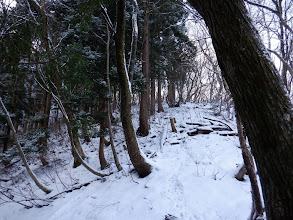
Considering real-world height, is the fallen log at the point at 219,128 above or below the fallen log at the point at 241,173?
above

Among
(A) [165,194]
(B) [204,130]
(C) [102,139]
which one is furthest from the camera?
(B) [204,130]

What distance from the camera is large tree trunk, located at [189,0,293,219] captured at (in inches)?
40.9

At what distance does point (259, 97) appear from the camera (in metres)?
1.10

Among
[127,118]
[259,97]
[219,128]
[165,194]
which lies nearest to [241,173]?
[165,194]

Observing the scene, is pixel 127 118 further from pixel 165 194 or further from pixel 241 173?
pixel 241 173

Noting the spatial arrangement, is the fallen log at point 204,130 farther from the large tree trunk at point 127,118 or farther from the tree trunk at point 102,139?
the tree trunk at point 102,139

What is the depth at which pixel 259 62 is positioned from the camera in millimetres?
1135

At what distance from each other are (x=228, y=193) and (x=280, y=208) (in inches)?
110

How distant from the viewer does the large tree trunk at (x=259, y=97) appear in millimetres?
1038

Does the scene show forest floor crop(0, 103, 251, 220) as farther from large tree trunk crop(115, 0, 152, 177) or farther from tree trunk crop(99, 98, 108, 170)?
tree trunk crop(99, 98, 108, 170)

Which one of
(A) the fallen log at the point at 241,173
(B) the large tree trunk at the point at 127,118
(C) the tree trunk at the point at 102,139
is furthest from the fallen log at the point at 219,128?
(C) the tree trunk at the point at 102,139

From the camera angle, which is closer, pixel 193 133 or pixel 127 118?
pixel 127 118

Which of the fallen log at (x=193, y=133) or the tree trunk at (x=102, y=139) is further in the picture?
the fallen log at (x=193, y=133)

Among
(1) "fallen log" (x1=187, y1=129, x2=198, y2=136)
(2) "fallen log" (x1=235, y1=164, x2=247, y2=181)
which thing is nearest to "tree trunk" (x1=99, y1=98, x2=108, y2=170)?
(1) "fallen log" (x1=187, y1=129, x2=198, y2=136)
